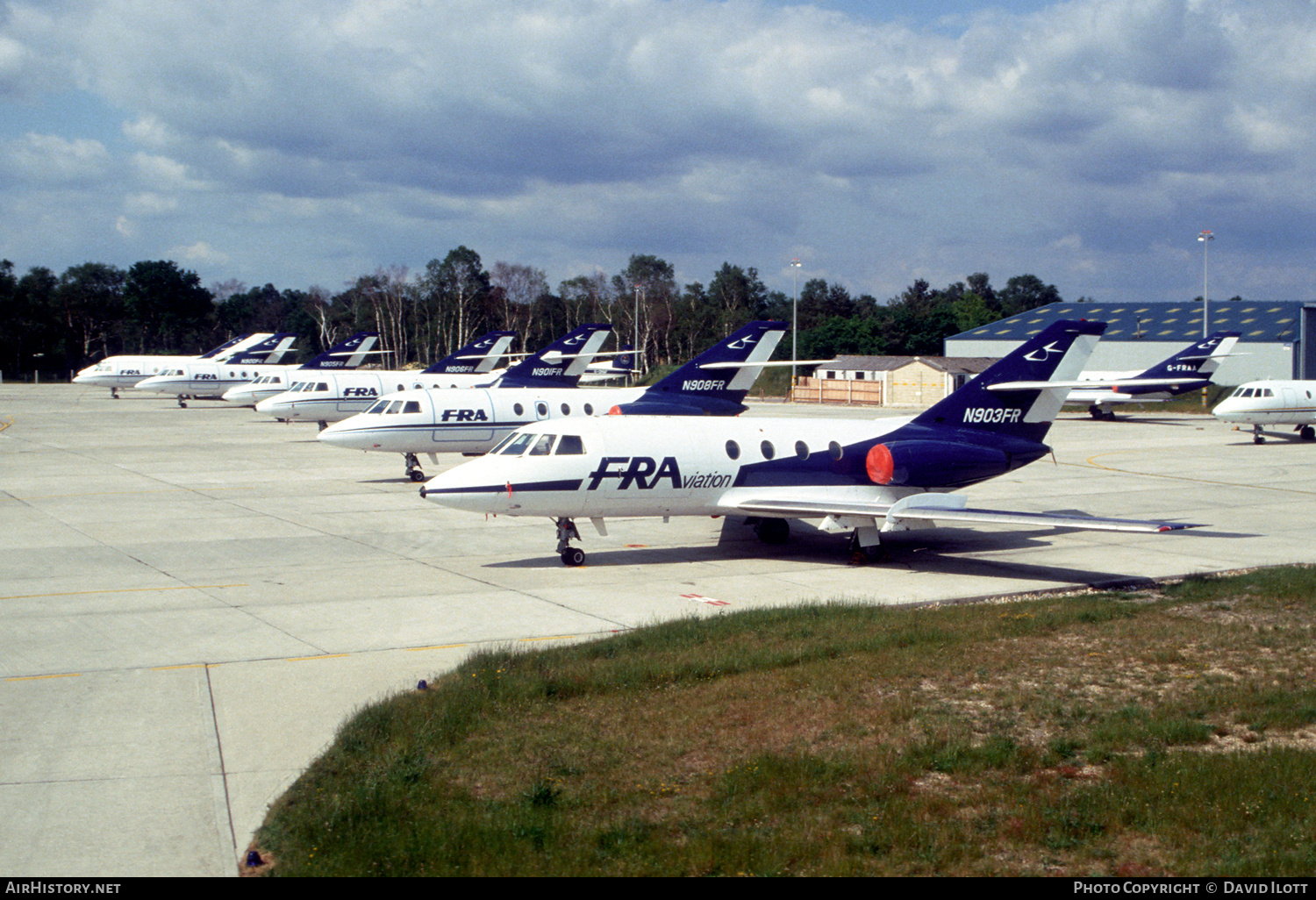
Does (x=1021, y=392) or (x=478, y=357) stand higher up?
(x=478, y=357)

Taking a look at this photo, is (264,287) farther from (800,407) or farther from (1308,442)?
(1308,442)

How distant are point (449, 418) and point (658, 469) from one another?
44.8ft

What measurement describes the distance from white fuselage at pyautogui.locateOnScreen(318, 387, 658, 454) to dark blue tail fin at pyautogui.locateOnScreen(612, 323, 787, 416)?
191cm

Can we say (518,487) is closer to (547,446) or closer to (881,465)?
(547,446)

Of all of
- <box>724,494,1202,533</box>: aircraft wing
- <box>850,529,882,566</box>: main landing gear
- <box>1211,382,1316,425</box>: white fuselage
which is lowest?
<box>850,529,882,566</box>: main landing gear

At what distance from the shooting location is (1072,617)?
48.5 feet

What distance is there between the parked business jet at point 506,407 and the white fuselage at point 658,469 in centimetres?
1060

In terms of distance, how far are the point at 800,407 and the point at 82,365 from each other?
315ft

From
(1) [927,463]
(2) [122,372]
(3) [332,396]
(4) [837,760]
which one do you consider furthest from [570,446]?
(2) [122,372]

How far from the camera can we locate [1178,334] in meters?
85.4

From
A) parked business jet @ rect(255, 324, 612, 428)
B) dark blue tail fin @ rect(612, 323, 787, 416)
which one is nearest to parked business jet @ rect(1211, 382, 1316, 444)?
dark blue tail fin @ rect(612, 323, 787, 416)

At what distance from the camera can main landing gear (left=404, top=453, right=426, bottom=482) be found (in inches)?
1261

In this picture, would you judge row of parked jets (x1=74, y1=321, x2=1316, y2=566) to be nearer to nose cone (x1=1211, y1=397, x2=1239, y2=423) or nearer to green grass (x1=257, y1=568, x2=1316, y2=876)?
green grass (x1=257, y1=568, x2=1316, y2=876)

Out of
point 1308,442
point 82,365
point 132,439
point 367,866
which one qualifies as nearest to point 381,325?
point 82,365
